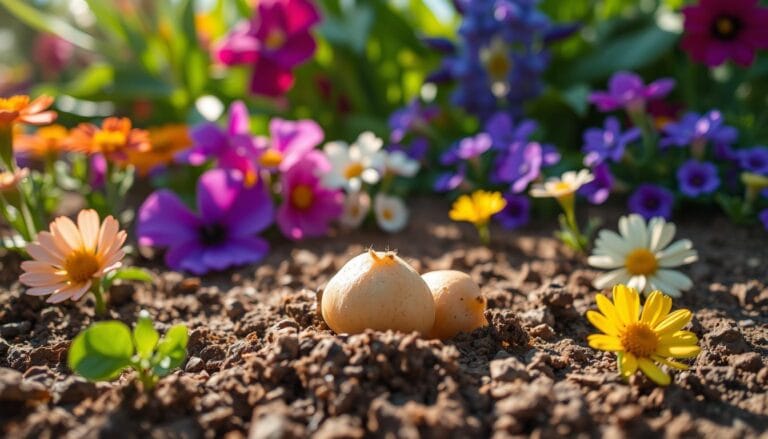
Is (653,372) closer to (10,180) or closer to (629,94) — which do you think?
(629,94)

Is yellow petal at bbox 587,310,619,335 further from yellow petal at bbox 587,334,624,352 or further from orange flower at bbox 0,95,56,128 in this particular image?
orange flower at bbox 0,95,56,128

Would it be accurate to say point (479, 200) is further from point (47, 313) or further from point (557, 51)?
point (557, 51)

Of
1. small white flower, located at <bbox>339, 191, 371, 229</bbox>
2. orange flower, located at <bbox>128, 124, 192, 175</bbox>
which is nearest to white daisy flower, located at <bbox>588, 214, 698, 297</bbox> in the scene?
small white flower, located at <bbox>339, 191, 371, 229</bbox>

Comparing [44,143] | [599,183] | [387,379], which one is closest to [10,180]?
[44,143]

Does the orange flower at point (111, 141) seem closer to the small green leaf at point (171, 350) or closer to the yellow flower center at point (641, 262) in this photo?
the small green leaf at point (171, 350)

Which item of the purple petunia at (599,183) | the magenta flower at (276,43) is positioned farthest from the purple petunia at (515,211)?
the magenta flower at (276,43)

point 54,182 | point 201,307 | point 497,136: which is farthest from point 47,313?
point 497,136
